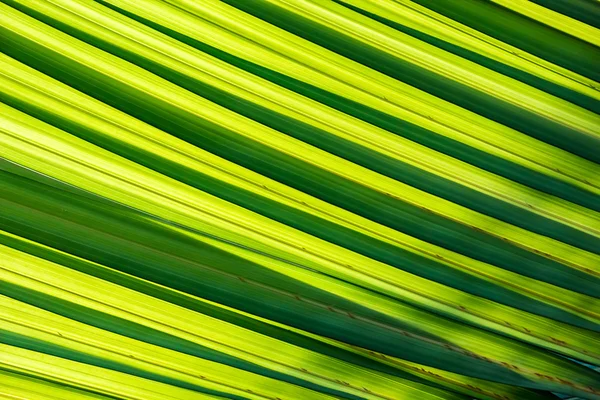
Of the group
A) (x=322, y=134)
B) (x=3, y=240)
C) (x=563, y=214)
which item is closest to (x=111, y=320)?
(x=3, y=240)

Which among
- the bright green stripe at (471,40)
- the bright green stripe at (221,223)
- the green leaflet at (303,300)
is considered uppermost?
the bright green stripe at (471,40)

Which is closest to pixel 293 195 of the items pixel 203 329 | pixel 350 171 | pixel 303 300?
pixel 350 171

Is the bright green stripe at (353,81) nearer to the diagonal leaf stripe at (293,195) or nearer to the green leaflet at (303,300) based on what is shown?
the diagonal leaf stripe at (293,195)

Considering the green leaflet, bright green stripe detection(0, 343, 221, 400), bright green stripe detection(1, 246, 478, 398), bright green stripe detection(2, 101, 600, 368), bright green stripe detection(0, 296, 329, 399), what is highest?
bright green stripe detection(2, 101, 600, 368)

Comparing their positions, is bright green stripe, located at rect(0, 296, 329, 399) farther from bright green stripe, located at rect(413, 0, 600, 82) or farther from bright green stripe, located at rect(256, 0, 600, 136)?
bright green stripe, located at rect(413, 0, 600, 82)

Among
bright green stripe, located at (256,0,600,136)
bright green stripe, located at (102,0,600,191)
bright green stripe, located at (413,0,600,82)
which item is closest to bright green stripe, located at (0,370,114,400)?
bright green stripe, located at (102,0,600,191)

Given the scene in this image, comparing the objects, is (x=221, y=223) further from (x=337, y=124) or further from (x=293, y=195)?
(x=337, y=124)

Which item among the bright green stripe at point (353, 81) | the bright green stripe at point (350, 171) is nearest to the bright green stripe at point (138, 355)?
the bright green stripe at point (350, 171)

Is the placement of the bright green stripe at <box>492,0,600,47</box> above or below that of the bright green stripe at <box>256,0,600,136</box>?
above

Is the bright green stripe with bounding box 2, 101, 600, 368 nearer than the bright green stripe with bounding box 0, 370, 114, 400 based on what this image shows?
Yes
